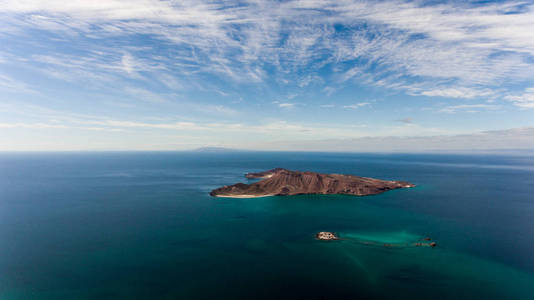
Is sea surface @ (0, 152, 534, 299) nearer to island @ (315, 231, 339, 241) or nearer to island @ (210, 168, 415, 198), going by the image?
island @ (315, 231, 339, 241)

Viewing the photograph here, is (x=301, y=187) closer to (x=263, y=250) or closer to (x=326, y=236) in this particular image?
(x=326, y=236)

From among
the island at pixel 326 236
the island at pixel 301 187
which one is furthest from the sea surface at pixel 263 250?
the island at pixel 301 187

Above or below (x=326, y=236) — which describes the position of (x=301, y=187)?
above

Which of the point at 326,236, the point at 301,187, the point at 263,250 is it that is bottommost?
the point at 263,250

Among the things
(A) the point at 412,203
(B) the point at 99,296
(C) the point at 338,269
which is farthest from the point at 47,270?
(A) the point at 412,203

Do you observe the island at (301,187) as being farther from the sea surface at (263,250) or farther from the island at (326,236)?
the island at (326,236)

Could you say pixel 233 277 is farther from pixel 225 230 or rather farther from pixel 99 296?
pixel 225 230

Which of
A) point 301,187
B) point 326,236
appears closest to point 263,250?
point 326,236

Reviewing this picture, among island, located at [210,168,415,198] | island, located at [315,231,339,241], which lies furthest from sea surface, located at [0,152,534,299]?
island, located at [210,168,415,198]
